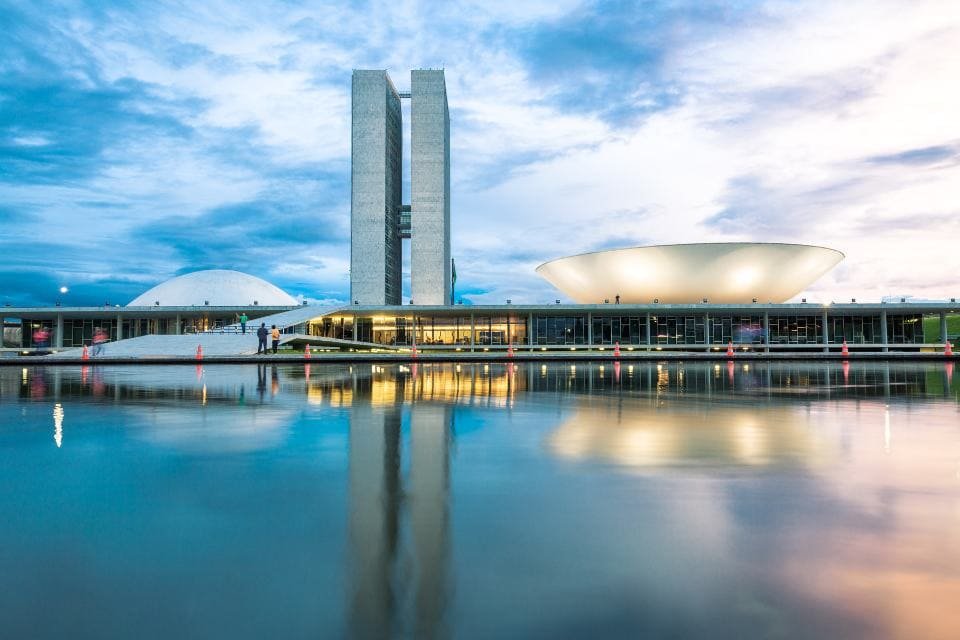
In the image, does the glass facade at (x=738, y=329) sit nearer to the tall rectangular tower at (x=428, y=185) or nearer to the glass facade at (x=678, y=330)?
the glass facade at (x=678, y=330)

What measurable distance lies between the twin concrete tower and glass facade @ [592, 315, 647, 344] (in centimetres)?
2698

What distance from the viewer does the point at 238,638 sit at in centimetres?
224

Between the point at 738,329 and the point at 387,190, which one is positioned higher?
the point at 387,190

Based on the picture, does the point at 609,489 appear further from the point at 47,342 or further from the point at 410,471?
the point at 47,342

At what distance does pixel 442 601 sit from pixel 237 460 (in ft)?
11.8

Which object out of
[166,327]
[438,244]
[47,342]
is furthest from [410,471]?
[438,244]

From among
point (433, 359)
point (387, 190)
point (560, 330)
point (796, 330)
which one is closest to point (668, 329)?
point (560, 330)

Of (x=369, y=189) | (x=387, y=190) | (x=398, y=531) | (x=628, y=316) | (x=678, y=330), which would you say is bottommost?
(x=398, y=531)

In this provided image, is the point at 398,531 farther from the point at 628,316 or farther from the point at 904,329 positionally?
the point at 904,329

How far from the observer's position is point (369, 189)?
75.4 m

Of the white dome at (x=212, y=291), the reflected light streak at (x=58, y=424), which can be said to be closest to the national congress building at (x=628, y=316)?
the white dome at (x=212, y=291)

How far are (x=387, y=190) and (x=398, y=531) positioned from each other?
7632cm

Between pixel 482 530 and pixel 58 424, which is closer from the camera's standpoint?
pixel 482 530

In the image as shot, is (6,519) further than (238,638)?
Yes
